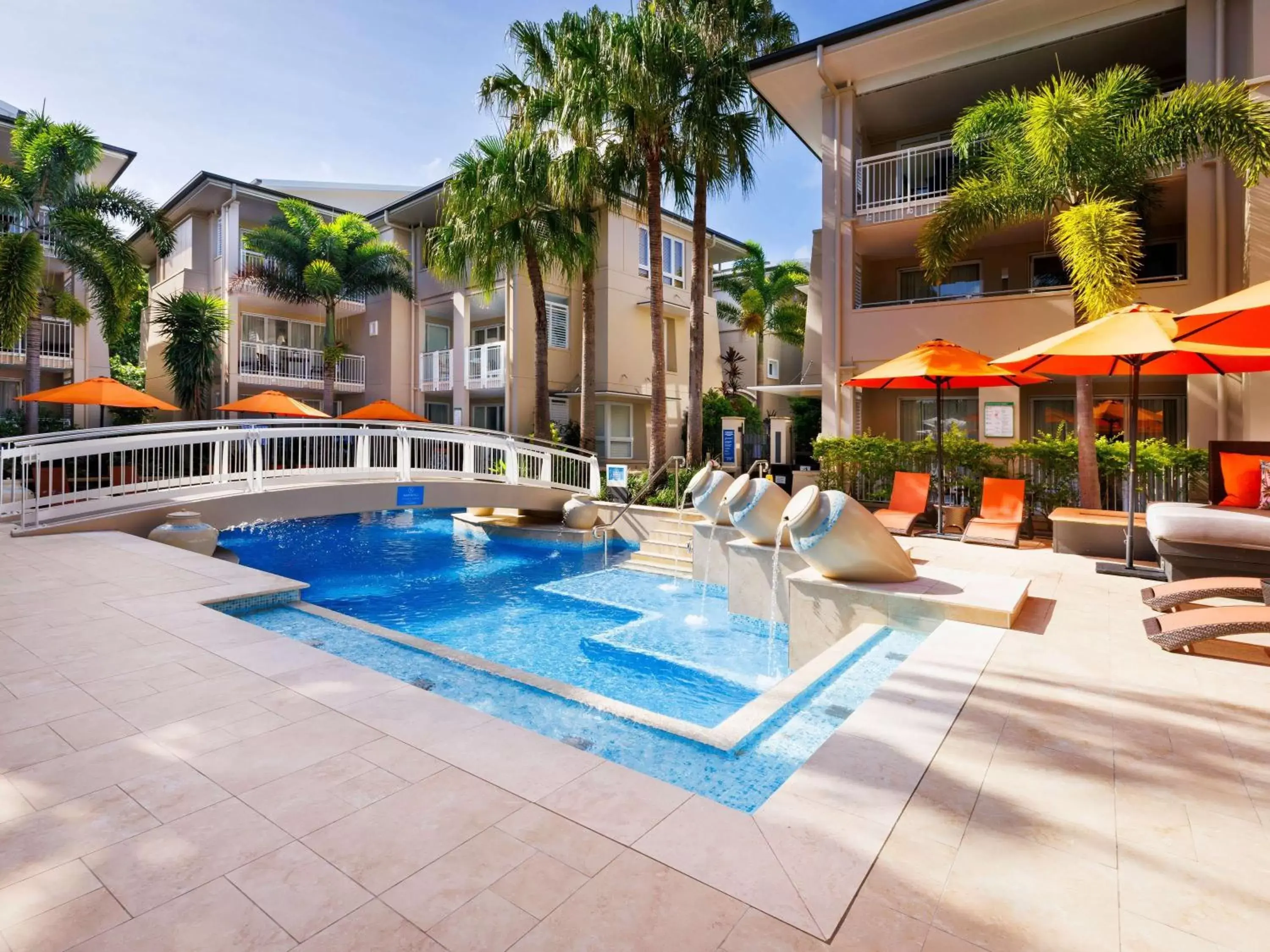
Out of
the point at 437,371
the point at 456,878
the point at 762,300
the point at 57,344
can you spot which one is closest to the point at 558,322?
the point at 437,371

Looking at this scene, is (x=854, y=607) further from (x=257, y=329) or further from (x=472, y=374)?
(x=257, y=329)

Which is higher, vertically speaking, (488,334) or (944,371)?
(488,334)

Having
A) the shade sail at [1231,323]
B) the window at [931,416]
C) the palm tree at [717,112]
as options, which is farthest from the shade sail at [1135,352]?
the palm tree at [717,112]

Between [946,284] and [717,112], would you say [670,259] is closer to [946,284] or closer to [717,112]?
[717,112]

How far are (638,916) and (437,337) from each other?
981 inches

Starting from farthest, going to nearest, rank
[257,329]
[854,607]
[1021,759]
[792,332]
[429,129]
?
[792,332] → [257,329] → [429,129] → [854,607] → [1021,759]

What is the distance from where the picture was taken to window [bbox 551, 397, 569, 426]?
72.0 ft

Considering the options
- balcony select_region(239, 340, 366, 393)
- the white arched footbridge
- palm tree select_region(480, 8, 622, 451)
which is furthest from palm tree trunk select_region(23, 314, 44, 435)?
palm tree select_region(480, 8, 622, 451)

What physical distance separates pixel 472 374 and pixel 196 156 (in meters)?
11.5

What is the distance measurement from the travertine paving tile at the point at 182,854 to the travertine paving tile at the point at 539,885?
0.90 m

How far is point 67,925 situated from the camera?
6.52 ft

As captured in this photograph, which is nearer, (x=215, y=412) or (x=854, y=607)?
(x=854, y=607)

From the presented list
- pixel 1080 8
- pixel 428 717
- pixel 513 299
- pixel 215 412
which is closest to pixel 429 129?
pixel 513 299

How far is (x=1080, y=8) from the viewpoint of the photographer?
Result: 464 inches
